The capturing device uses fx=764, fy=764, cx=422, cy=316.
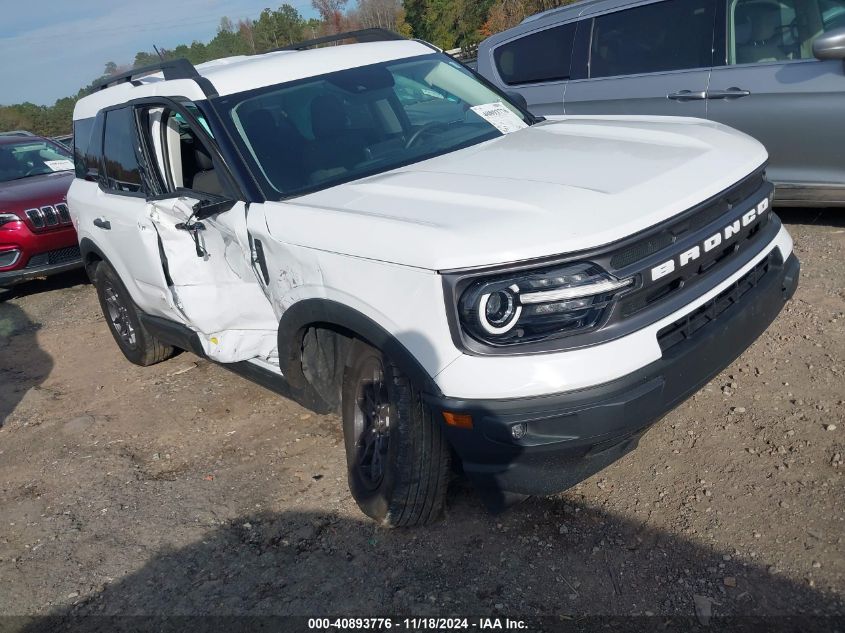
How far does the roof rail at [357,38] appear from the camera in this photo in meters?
4.60

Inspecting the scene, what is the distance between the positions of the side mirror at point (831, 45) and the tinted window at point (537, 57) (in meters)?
2.07

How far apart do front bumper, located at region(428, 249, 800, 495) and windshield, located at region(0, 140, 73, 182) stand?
27.3 ft

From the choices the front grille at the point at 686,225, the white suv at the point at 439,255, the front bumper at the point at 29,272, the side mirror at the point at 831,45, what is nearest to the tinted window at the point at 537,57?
the side mirror at the point at 831,45

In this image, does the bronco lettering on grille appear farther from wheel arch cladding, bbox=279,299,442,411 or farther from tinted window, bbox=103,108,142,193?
tinted window, bbox=103,108,142,193

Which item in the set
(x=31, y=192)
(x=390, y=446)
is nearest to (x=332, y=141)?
(x=390, y=446)

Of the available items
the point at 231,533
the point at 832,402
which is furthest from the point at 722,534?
the point at 231,533

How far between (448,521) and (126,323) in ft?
10.9

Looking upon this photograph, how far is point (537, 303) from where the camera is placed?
8.05 feet

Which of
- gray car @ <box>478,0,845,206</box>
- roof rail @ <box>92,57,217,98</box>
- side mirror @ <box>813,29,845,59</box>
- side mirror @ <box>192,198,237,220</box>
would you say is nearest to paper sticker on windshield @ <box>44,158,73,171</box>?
roof rail @ <box>92,57,217,98</box>

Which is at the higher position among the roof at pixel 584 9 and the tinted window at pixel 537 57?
the roof at pixel 584 9

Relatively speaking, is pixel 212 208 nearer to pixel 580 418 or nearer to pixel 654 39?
pixel 580 418

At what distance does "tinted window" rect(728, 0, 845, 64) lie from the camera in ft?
16.5

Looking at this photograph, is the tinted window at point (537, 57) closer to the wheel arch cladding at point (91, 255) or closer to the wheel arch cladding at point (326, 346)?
the wheel arch cladding at point (91, 255)

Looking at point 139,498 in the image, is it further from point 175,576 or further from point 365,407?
point 365,407
